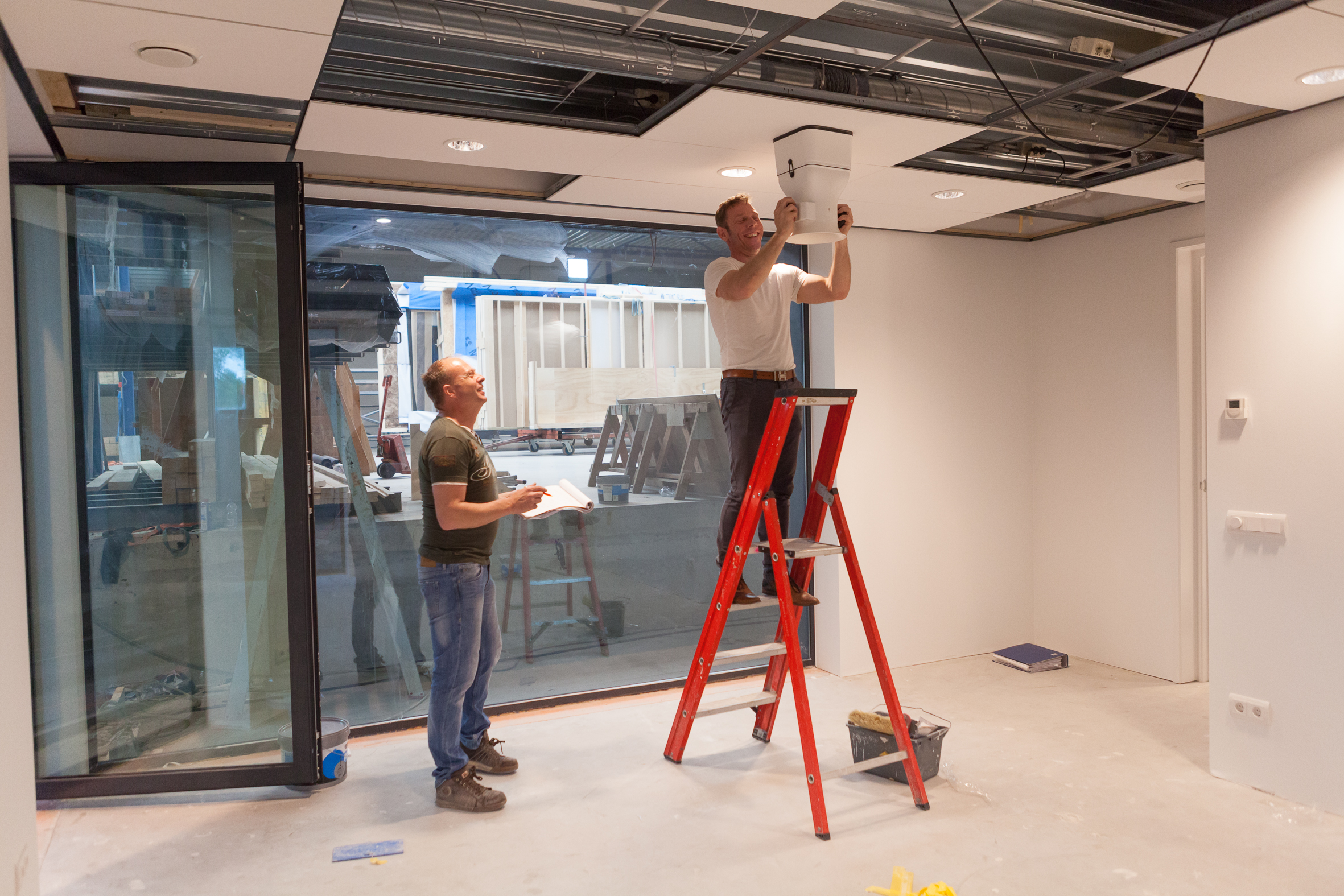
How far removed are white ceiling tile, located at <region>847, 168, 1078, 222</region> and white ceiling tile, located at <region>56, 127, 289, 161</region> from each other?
2.46m

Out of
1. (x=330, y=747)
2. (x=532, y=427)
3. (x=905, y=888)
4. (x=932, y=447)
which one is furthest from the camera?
(x=932, y=447)

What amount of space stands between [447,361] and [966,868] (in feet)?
8.02

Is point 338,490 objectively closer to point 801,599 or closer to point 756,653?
point 756,653

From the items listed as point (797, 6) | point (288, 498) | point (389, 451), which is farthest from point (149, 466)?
point (797, 6)

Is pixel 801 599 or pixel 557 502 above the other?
pixel 557 502

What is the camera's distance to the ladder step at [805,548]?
3.24m

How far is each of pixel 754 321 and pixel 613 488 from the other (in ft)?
4.92

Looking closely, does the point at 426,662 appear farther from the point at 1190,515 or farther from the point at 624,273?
the point at 1190,515

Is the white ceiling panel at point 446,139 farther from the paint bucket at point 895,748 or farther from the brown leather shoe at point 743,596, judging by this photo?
the paint bucket at point 895,748

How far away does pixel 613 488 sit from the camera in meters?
4.54

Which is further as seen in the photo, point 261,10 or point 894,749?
point 894,749

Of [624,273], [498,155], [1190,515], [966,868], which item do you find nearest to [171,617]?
[498,155]

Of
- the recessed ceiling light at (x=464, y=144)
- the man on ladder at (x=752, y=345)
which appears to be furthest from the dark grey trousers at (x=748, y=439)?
the recessed ceiling light at (x=464, y=144)

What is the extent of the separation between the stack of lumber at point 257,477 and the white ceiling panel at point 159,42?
1.32 meters
